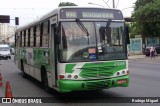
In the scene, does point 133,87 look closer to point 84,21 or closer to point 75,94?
Answer: point 75,94

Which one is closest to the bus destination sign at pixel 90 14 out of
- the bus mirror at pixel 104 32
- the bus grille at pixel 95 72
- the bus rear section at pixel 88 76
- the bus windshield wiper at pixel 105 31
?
the bus windshield wiper at pixel 105 31

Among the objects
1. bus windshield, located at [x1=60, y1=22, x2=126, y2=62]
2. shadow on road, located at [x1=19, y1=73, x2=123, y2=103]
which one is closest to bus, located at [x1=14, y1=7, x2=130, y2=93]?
bus windshield, located at [x1=60, y1=22, x2=126, y2=62]

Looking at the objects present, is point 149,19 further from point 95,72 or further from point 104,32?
point 95,72

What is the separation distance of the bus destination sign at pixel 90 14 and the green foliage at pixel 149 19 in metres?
40.2

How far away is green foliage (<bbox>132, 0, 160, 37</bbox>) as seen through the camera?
50312 millimetres

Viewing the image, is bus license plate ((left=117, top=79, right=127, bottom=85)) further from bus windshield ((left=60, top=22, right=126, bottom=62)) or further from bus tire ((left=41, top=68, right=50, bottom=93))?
bus tire ((left=41, top=68, right=50, bottom=93))

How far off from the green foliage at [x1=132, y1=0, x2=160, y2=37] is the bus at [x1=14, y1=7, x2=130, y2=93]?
A: 4046 cm

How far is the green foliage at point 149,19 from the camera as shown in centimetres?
5031

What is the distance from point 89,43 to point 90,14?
37.8 inches

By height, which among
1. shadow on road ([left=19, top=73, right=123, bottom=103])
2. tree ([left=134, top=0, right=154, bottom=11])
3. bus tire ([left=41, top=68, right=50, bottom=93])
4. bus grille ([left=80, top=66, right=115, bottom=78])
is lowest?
shadow on road ([left=19, top=73, right=123, bottom=103])

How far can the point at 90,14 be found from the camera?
10.7 meters

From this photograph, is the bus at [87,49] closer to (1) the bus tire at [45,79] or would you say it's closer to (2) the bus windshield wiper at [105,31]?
(2) the bus windshield wiper at [105,31]

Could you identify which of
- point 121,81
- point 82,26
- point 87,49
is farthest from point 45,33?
point 121,81

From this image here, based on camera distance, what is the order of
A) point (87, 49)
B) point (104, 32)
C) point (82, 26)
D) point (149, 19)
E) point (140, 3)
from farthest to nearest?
1. point (140, 3)
2. point (149, 19)
3. point (104, 32)
4. point (82, 26)
5. point (87, 49)
